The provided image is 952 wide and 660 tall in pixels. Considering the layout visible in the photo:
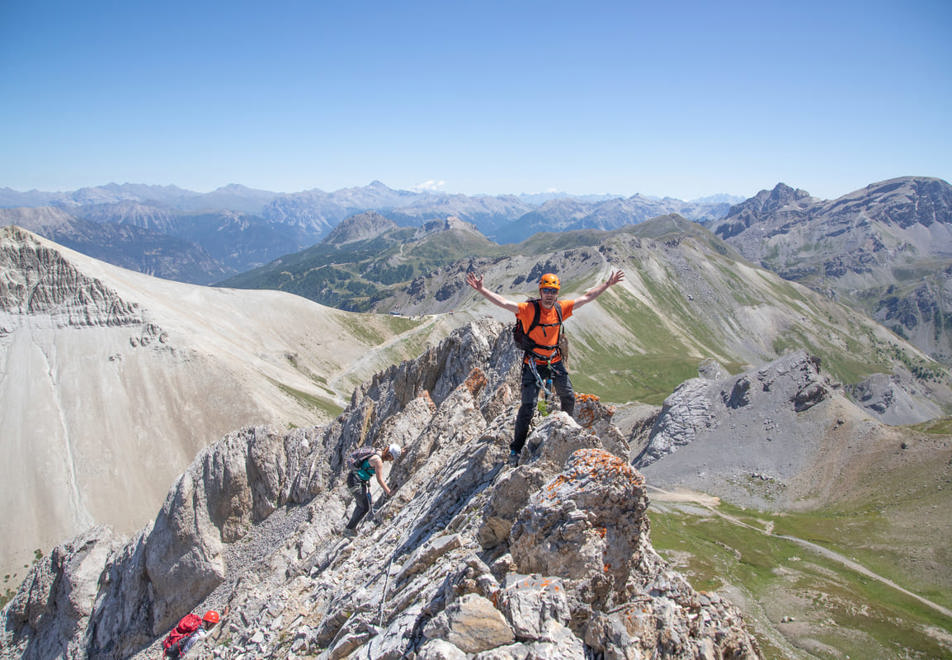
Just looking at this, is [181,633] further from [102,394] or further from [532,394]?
[102,394]

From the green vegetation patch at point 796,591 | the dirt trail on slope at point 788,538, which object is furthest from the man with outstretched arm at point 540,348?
the dirt trail on slope at point 788,538

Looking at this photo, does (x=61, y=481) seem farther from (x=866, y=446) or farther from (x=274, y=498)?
(x=866, y=446)

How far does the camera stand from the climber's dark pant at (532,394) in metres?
15.1

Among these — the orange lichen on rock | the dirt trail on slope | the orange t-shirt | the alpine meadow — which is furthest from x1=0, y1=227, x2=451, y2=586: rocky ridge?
the orange t-shirt

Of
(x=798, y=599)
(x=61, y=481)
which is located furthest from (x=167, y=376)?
(x=798, y=599)

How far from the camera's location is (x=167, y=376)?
362ft

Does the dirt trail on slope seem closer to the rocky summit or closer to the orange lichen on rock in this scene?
the rocky summit

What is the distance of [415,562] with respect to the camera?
47.4 feet

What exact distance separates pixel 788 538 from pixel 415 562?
213 ft

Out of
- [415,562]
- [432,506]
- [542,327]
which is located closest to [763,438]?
[432,506]

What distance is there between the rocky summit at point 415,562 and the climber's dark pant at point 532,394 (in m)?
0.56

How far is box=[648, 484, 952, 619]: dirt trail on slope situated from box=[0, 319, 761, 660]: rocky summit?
46233 mm

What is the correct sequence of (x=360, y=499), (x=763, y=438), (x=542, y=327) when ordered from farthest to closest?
1. (x=763, y=438)
2. (x=360, y=499)
3. (x=542, y=327)

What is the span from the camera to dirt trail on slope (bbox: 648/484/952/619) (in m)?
47.7
